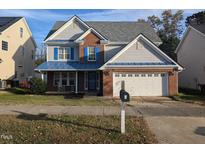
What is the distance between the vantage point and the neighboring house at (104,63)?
2347 cm

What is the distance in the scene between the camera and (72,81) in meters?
28.1

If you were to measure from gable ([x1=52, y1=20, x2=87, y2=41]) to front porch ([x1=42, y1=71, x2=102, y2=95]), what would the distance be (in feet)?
11.4

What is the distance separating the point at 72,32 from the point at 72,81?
4871 mm

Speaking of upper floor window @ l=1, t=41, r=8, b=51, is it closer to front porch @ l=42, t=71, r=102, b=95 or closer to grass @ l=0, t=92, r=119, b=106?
front porch @ l=42, t=71, r=102, b=95

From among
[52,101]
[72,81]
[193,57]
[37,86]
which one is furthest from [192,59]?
[52,101]

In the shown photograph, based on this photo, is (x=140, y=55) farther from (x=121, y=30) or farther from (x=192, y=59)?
(x=192, y=59)

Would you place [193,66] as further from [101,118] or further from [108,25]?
[101,118]

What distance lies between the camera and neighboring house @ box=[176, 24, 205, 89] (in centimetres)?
2814

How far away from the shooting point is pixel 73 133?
368 inches

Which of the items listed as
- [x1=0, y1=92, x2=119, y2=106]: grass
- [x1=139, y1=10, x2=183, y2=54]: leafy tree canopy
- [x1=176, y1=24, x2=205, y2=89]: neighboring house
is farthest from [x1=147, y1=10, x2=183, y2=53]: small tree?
[x1=0, y1=92, x2=119, y2=106]: grass

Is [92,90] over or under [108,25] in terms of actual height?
under

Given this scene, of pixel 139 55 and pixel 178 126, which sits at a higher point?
pixel 139 55

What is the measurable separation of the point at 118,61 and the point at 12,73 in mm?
15615

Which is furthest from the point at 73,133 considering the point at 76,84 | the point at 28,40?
the point at 28,40
